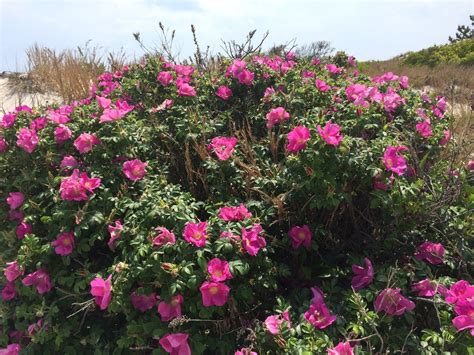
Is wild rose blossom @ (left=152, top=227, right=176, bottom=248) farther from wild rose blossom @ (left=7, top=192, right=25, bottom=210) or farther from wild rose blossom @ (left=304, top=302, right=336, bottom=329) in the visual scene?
wild rose blossom @ (left=7, top=192, right=25, bottom=210)

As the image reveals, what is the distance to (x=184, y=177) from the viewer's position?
8.33ft

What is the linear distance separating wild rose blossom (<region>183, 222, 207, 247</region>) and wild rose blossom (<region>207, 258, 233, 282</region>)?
95mm

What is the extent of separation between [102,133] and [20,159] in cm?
61

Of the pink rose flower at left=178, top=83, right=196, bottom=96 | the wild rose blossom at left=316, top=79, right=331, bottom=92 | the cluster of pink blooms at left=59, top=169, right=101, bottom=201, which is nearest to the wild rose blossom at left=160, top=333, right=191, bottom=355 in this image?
the cluster of pink blooms at left=59, top=169, right=101, bottom=201

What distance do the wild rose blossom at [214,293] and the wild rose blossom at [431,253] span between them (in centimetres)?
99

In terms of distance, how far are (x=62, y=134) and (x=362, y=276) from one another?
1670mm

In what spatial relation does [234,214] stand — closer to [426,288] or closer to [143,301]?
[143,301]

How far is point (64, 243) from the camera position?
201 centimetres

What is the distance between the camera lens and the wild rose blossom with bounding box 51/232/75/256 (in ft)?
6.53

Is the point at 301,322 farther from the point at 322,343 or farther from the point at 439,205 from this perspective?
the point at 439,205

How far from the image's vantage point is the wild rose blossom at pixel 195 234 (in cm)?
171

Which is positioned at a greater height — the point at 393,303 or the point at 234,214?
the point at 234,214

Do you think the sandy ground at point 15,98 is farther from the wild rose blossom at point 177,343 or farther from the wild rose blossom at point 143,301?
the wild rose blossom at point 177,343

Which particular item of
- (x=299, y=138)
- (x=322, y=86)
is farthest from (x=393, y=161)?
(x=322, y=86)
